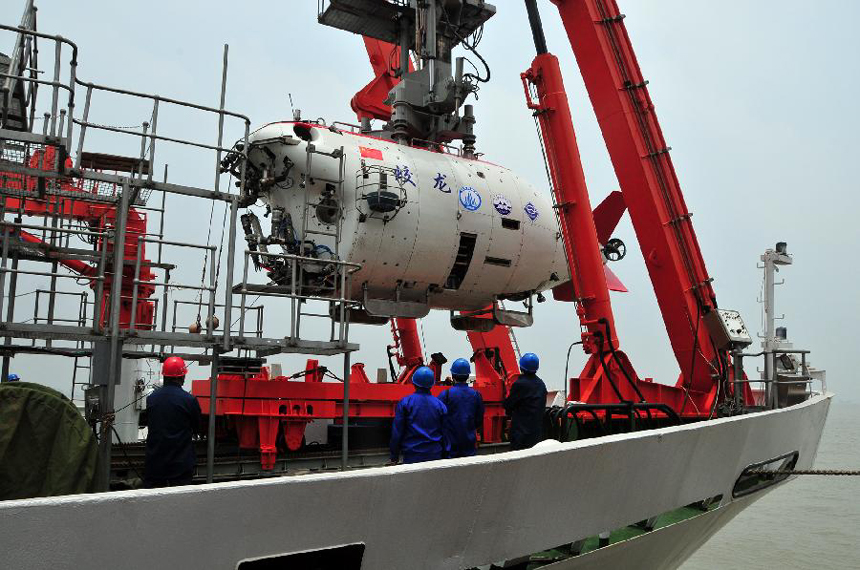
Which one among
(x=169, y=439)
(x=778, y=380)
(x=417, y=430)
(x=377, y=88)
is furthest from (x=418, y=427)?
(x=377, y=88)

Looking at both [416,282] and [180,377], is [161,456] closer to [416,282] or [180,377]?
[180,377]

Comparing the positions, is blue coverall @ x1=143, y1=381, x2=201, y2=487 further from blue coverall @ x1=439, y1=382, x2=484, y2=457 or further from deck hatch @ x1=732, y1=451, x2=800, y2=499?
deck hatch @ x1=732, y1=451, x2=800, y2=499

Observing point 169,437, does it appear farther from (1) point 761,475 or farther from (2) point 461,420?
(1) point 761,475

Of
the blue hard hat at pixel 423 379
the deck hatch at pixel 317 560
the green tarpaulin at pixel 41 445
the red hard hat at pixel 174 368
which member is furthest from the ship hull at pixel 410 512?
the red hard hat at pixel 174 368

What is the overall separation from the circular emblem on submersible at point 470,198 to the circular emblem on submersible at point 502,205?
375 millimetres

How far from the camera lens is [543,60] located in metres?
12.4

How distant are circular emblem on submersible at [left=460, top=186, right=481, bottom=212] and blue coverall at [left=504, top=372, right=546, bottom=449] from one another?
4.62 metres

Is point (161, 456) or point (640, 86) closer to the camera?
point (161, 456)

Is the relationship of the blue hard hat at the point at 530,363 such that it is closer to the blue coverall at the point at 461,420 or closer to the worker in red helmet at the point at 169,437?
the blue coverall at the point at 461,420

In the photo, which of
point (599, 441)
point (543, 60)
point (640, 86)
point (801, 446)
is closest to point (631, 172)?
point (640, 86)

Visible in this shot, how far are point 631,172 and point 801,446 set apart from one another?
205 inches

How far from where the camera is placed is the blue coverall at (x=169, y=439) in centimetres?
588

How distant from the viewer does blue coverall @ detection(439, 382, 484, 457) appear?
7.15 meters

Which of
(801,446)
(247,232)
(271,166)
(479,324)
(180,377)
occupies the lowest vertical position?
(801,446)
